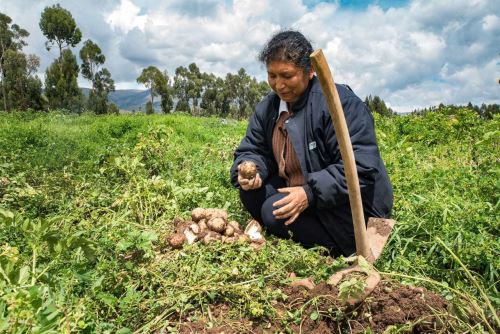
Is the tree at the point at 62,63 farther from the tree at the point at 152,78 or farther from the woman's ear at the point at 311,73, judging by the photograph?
the woman's ear at the point at 311,73

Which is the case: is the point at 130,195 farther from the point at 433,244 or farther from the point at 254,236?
the point at 433,244

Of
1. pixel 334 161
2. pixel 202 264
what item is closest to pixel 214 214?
pixel 202 264

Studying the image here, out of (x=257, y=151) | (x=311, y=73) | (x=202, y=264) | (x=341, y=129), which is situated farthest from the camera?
(x=257, y=151)

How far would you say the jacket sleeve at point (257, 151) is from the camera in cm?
316

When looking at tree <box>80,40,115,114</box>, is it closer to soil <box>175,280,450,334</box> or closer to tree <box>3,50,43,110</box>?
tree <box>3,50,43,110</box>

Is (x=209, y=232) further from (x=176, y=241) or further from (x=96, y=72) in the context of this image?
(x=96, y=72)

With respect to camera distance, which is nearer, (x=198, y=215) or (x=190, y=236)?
(x=190, y=236)

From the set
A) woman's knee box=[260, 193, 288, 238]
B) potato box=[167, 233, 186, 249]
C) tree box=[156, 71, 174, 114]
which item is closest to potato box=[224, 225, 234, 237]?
potato box=[167, 233, 186, 249]

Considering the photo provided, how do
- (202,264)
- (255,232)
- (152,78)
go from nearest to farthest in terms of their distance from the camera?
1. (202,264)
2. (255,232)
3. (152,78)

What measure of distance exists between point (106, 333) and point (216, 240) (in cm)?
94

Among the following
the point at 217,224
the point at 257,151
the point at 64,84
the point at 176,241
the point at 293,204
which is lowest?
the point at 176,241

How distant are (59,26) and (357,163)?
42034 millimetres

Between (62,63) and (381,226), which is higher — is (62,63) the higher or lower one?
the higher one

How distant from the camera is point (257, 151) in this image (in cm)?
325
